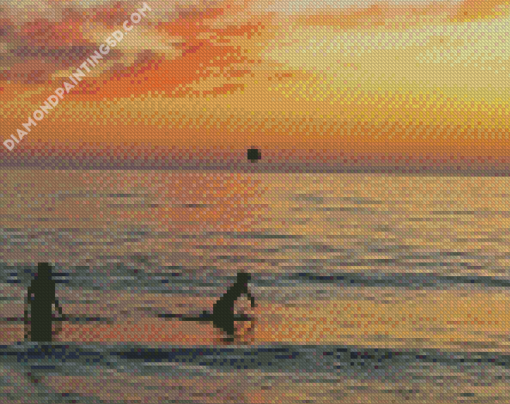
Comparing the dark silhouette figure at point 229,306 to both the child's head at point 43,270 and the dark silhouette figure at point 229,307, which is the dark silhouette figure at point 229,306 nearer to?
the dark silhouette figure at point 229,307

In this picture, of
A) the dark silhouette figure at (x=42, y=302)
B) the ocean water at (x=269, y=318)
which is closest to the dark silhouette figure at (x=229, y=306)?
the ocean water at (x=269, y=318)

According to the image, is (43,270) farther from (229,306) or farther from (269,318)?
(269,318)

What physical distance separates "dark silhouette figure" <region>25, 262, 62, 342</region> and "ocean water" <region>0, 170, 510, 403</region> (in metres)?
0.53

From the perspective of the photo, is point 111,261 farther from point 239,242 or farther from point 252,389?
point 252,389

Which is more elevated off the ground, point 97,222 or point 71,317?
point 97,222

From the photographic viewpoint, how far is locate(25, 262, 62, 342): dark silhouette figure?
18.2 metres

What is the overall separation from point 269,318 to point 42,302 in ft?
27.9

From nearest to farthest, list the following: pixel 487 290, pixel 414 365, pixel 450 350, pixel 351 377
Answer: pixel 351 377 → pixel 414 365 → pixel 450 350 → pixel 487 290

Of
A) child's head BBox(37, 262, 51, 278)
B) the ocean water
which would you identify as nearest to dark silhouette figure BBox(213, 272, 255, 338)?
the ocean water

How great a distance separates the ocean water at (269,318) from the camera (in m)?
16.2

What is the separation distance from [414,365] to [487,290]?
1515cm

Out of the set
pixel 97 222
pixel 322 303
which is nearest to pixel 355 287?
pixel 322 303

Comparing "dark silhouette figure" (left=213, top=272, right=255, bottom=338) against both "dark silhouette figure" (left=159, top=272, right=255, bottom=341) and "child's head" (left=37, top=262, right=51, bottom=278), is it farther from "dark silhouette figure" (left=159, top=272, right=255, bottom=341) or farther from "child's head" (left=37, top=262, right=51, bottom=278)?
"child's head" (left=37, top=262, right=51, bottom=278)

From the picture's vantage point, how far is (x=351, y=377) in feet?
56.1
